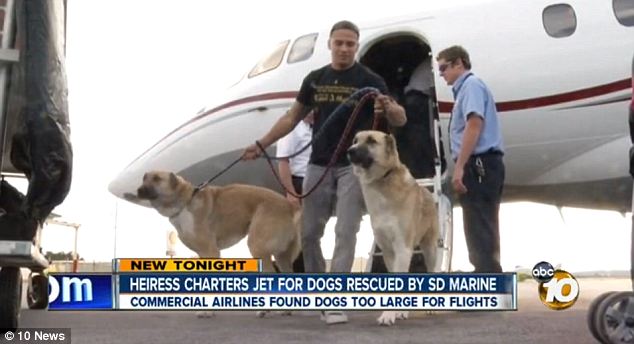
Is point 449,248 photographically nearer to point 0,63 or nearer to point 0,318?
point 0,318

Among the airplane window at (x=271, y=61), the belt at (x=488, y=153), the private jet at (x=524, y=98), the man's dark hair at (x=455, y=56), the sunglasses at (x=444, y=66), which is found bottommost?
the belt at (x=488, y=153)

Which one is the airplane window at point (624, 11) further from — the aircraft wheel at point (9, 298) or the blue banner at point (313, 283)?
the aircraft wheel at point (9, 298)

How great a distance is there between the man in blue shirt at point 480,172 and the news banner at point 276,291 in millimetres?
2146

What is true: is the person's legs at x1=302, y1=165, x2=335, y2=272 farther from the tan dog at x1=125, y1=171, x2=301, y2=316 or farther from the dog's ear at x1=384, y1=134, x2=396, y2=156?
the tan dog at x1=125, y1=171, x2=301, y2=316

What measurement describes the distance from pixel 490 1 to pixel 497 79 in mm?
1050

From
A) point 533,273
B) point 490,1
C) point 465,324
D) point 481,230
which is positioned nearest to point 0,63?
point 533,273

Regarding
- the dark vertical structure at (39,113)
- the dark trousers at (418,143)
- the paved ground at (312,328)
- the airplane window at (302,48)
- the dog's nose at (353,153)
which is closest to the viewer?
the dark vertical structure at (39,113)

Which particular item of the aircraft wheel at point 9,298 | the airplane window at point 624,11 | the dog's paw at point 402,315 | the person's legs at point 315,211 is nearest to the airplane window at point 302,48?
the airplane window at point 624,11

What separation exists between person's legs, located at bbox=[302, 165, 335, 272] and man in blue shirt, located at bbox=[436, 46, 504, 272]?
101cm

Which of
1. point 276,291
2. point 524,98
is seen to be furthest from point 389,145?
point 524,98

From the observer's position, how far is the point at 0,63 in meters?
3.16

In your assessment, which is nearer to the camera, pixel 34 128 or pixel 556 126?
pixel 34 128

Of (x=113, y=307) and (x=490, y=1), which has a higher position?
(x=490, y=1)

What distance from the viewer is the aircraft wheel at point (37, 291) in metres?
5.88
